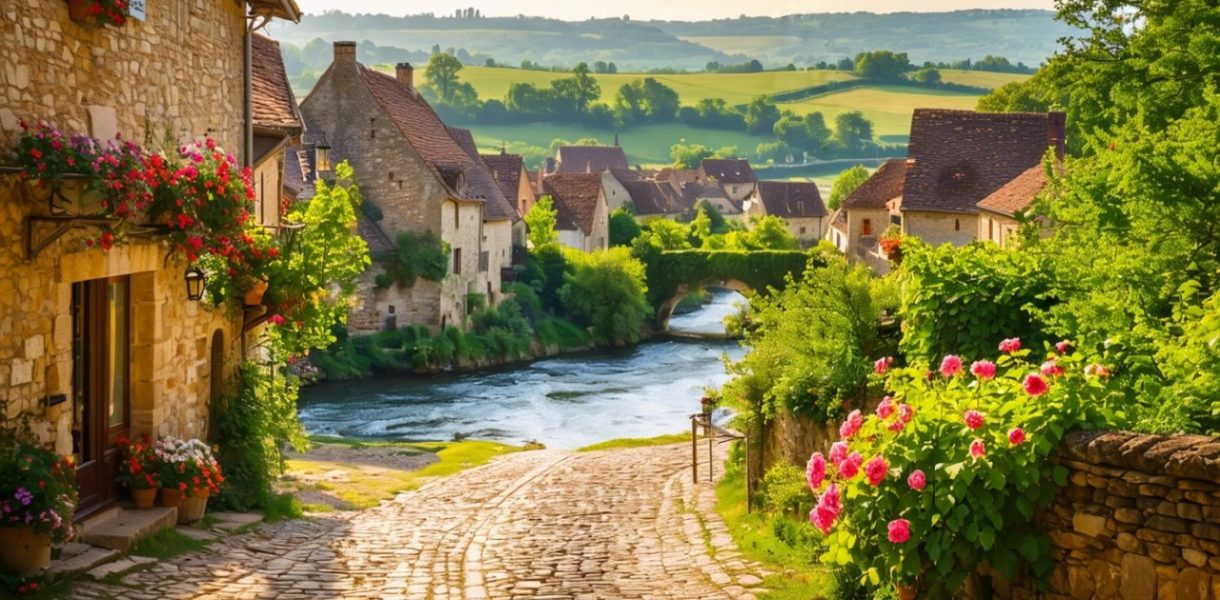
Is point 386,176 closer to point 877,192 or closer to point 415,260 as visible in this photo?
point 415,260

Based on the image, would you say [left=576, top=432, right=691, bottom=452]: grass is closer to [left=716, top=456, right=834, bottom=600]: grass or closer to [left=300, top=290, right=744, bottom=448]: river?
[left=300, top=290, right=744, bottom=448]: river

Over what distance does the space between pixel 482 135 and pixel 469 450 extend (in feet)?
427

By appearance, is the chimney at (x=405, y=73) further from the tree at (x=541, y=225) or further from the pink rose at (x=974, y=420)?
the pink rose at (x=974, y=420)

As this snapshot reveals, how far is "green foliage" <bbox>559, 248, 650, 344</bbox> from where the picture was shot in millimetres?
62250

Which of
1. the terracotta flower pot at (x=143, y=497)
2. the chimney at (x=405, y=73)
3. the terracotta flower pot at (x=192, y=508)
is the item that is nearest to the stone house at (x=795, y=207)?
the chimney at (x=405, y=73)

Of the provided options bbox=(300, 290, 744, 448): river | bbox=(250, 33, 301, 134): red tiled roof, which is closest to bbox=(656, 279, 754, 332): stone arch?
bbox=(300, 290, 744, 448): river

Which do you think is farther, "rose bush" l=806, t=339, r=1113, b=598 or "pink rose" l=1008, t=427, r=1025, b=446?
"rose bush" l=806, t=339, r=1113, b=598

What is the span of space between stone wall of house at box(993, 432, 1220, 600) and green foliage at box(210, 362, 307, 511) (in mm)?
9119

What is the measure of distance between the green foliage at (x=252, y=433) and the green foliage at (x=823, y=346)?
5.27 metres

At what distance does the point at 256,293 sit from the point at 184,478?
2.90 m

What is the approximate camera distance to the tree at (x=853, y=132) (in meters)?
162

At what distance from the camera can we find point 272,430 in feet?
53.4

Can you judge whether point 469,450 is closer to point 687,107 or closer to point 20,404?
point 20,404

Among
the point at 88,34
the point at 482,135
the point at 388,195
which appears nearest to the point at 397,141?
the point at 388,195
